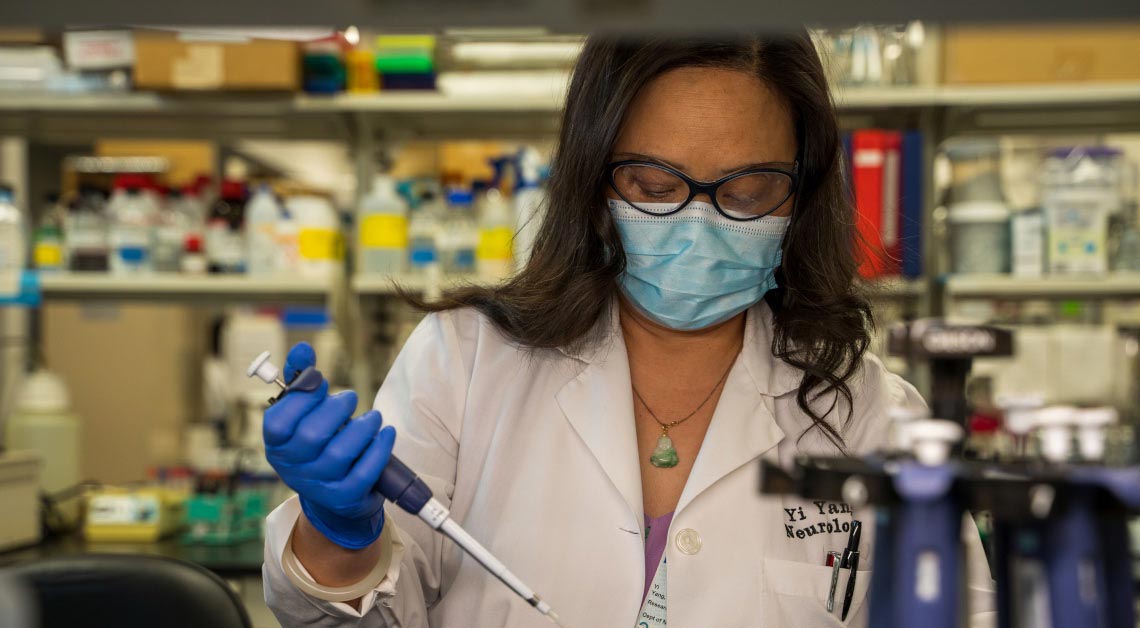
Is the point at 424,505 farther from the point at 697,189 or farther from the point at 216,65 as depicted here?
the point at 216,65

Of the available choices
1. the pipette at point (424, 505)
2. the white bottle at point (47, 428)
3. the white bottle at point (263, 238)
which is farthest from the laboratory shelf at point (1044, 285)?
the white bottle at point (47, 428)

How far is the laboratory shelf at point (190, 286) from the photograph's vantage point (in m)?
2.74

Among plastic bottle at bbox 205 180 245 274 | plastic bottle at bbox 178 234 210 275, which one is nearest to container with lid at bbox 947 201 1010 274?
plastic bottle at bbox 205 180 245 274

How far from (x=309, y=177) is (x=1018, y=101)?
163 inches

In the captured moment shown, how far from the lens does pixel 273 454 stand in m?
0.89

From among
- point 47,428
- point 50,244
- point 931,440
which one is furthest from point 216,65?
point 931,440

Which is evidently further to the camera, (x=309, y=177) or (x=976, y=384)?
(x=309, y=177)

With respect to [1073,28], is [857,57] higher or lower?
higher

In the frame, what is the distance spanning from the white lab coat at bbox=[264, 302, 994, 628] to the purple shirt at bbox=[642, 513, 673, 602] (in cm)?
3

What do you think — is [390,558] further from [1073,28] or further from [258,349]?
[258,349]

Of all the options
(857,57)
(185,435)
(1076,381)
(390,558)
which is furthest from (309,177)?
(390,558)

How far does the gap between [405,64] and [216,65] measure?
477mm

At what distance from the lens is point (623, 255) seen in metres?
1.36

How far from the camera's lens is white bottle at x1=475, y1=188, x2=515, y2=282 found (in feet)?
8.96
